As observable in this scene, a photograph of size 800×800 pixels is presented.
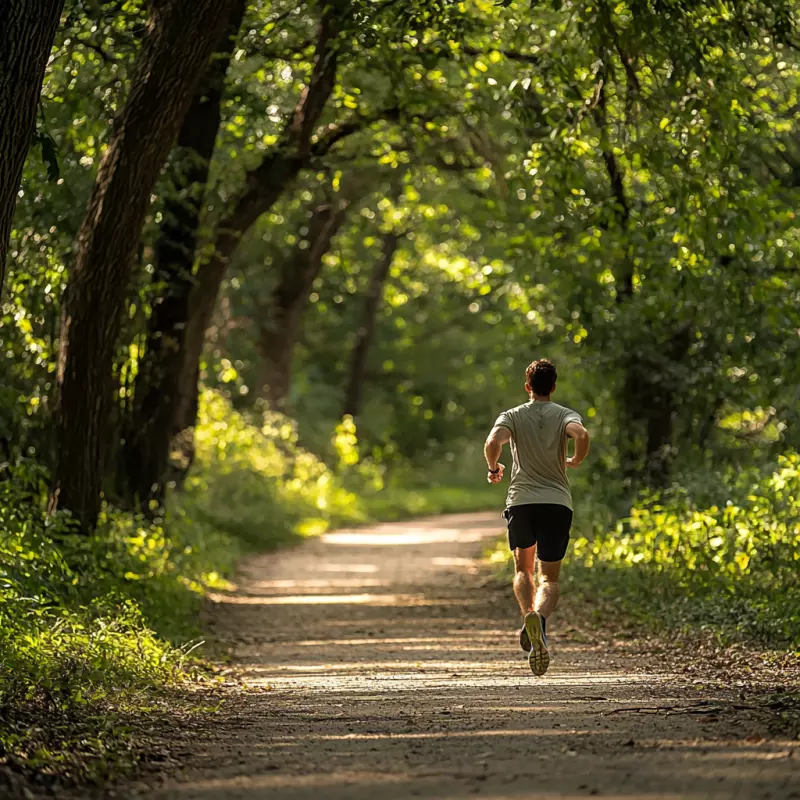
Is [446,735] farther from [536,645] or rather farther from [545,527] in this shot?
[545,527]

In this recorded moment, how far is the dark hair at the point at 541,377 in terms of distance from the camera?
962cm

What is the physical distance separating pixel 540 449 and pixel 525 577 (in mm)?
924

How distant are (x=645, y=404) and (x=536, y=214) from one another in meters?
3.24

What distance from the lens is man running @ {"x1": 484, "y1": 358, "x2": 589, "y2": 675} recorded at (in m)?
9.54

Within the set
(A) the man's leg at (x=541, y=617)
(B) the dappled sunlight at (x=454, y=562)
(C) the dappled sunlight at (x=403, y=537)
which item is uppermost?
(A) the man's leg at (x=541, y=617)

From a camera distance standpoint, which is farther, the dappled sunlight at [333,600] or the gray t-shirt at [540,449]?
the dappled sunlight at [333,600]

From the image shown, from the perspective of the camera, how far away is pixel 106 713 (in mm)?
7691

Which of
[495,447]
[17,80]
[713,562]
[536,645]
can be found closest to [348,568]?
[713,562]

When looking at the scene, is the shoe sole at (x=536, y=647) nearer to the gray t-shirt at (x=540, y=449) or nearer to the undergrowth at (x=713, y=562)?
the gray t-shirt at (x=540, y=449)

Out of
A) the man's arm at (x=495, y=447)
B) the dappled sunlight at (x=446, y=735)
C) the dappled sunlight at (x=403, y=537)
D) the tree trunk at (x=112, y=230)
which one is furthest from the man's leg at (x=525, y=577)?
the dappled sunlight at (x=403, y=537)

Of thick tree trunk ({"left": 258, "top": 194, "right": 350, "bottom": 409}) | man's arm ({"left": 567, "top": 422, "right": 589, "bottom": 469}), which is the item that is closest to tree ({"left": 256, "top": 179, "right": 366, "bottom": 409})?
thick tree trunk ({"left": 258, "top": 194, "right": 350, "bottom": 409})

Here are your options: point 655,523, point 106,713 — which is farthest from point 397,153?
point 106,713

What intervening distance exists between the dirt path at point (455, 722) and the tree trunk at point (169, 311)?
2382mm

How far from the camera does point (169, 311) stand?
16.0 meters
